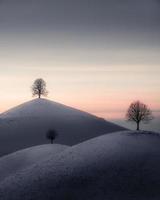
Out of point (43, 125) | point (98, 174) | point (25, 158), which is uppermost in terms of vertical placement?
point (43, 125)

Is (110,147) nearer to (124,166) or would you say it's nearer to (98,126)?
(124,166)

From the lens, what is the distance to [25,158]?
76125mm

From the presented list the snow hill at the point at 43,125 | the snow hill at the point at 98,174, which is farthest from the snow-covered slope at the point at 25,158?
the snow hill at the point at 43,125

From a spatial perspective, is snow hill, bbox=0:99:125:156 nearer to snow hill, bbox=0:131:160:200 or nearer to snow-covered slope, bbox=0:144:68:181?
snow-covered slope, bbox=0:144:68:181

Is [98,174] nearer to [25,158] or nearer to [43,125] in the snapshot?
[25,158]

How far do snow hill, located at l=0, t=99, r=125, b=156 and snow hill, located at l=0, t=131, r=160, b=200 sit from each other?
4863 cm

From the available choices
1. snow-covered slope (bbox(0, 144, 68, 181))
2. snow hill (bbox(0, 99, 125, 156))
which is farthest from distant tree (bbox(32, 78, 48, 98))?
snow-covered slope (bbox(0, 144, 68, 181))

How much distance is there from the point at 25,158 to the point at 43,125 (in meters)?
57.3

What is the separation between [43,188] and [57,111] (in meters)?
98.1

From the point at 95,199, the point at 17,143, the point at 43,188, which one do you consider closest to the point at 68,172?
the point at 43,188

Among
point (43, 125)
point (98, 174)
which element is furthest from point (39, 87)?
point (98, 174)

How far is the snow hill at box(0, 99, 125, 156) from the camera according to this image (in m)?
119

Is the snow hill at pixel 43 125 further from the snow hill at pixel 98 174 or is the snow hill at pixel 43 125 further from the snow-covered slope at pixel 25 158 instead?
the snow hill at pixel 98 174

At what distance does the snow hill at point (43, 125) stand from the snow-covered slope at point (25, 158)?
28559 mm
